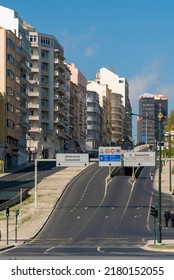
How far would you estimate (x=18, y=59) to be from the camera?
14100 centimetres

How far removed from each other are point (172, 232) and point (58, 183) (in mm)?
38356

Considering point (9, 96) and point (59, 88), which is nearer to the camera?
point (9, 96)

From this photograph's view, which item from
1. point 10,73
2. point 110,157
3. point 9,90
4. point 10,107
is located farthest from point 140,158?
point 10,73

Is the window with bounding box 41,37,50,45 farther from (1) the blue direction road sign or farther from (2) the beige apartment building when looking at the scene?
(1) the blue direction road sign

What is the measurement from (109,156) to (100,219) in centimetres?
1002

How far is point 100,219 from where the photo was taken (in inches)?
2682

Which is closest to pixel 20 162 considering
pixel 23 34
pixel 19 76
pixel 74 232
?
pixel 19 76

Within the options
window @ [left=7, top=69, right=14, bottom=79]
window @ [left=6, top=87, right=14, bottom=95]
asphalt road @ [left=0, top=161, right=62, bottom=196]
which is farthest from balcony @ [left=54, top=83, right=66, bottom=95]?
asphalt road @ [left=0, top=161, right=62, bottom=196]

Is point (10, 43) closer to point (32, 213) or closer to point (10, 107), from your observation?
point (10, 107)

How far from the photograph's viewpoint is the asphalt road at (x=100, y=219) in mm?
46231

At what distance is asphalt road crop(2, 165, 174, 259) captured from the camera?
4623 centimetres

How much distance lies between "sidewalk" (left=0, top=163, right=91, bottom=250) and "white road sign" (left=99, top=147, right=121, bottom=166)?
27.0ft
